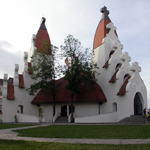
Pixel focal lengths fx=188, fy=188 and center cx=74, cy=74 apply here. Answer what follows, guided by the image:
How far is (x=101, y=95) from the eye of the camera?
76.4ft

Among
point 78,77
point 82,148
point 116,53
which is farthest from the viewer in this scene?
point 116,53

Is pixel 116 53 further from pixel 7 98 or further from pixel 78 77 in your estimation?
pixel 7 98

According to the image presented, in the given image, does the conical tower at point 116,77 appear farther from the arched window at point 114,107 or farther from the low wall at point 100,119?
the low wall at point 100,119

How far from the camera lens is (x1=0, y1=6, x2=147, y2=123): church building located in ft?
69.0

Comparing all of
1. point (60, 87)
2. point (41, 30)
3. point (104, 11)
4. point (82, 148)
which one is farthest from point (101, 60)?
point (82, 148)

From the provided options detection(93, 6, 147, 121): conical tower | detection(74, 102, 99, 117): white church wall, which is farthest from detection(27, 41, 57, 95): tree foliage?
detection(93, 6, 147, 121): conical tower

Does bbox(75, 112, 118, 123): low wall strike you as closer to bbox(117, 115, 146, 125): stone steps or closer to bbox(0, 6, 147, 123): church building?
bbox(0, 6, 147, 123): church building

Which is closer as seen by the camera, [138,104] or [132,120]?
[132,120]

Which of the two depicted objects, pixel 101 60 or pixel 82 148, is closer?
pixel 82 148

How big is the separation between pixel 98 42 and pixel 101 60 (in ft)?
10.1

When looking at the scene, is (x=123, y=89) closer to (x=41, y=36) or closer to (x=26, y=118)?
(x=26, y=118)

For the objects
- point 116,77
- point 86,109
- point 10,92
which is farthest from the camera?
point 10,92

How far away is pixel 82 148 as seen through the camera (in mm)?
6180

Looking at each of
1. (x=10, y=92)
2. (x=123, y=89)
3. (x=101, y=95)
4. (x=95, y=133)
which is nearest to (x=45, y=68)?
(x=10, y=92)
